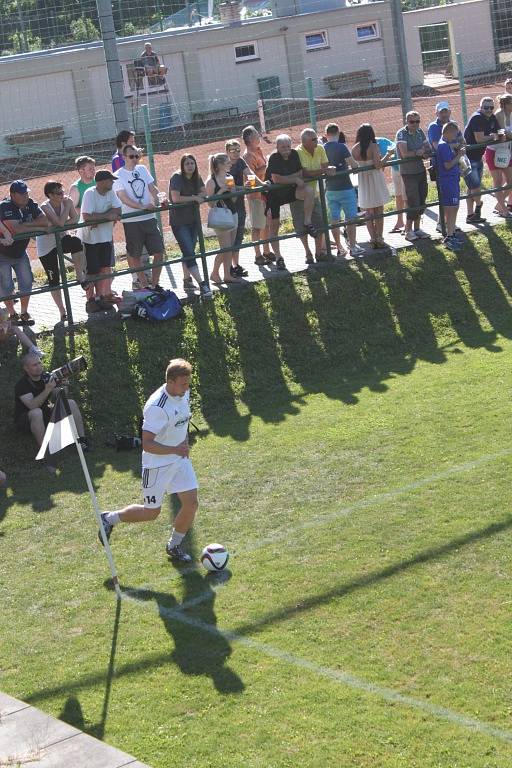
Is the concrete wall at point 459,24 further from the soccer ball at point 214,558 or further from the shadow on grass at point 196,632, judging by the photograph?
the shadow on grass at point 196,632

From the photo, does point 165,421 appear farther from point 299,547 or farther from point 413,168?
point 413,168

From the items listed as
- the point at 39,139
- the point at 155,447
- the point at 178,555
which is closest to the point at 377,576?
the point at 178,555

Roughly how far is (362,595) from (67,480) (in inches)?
167

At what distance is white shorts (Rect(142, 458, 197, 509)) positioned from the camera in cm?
864

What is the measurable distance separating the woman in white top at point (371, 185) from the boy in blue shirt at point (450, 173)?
0.89 metres

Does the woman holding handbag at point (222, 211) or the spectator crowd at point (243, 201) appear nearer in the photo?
the spectator crowd at point (243, 201)

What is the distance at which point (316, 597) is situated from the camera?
7.96 metres

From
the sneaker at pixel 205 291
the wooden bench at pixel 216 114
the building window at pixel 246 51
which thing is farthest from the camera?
the building window at pixel 246 51

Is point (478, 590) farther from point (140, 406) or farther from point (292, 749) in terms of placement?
point (140, 406)

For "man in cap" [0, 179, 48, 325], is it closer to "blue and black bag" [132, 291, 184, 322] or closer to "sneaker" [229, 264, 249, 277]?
"blue and black bag" [132, 291, 184, 322]

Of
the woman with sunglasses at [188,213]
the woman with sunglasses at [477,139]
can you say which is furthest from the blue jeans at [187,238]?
the woman with sunglasses at [477,139]

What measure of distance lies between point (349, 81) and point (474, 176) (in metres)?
16.4

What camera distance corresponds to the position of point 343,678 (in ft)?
22.4

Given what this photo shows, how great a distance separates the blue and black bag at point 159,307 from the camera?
13.6 metres
